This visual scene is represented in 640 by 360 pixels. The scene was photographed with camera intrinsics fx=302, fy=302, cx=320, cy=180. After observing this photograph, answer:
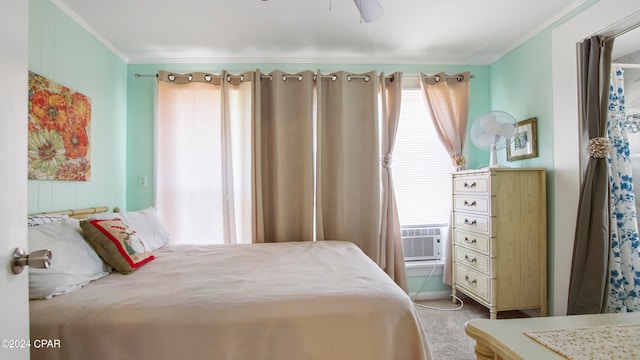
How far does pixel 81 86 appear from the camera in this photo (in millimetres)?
2377

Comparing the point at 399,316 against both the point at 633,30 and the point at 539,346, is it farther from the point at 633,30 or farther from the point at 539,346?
the point at 633,30

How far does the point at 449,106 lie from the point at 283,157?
1805 mm

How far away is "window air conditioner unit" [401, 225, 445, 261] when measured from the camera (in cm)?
326

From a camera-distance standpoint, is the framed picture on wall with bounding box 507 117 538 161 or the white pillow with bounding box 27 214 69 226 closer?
the white pillow with bounding box 27 214 69 226

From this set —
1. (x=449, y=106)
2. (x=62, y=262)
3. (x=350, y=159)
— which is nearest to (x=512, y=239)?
(x=449, y=106)

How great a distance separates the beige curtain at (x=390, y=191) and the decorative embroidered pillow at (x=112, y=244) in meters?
2.12

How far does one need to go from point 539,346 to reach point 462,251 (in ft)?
7.61

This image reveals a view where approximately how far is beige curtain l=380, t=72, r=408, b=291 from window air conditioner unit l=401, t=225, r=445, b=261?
0.81 feet

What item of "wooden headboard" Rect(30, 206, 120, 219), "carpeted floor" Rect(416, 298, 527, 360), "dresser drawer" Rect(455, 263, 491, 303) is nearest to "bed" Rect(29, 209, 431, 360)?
"wooden headboard" Rect(30, 206, 120, 219)

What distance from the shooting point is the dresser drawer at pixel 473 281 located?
2.50 meters

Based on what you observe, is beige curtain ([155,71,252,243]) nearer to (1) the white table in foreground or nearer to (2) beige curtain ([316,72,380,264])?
(2) beige curtain ([316,72,380,264])

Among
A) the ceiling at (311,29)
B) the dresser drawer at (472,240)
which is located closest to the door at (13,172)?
the ceiling at (311,29)

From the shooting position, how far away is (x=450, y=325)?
2.53 metres

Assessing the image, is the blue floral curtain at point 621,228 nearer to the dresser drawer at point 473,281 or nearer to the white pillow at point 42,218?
the dresser drawer at point 473,281
